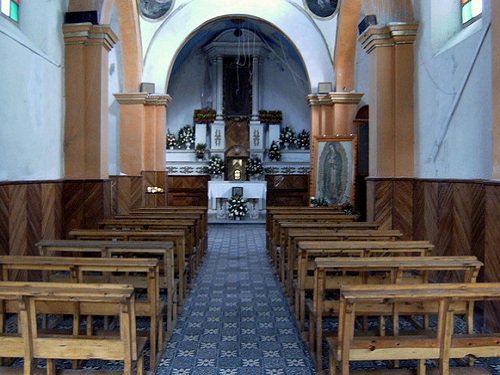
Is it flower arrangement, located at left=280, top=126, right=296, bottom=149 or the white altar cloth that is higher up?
flower arrangement, located at left=280, top=126, right=296, bottom=149

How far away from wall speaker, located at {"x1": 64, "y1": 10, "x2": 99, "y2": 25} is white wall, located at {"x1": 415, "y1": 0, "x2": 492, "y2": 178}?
4.97 m

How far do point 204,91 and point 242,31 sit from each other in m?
2.56

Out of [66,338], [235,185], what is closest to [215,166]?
[235,185]

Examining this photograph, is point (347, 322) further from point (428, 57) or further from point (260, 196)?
point (260, 196)

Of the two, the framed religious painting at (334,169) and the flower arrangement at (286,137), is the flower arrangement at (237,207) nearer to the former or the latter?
the framed religious painting at (334,169)

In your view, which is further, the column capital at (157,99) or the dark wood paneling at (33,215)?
the column capital at (157,99)

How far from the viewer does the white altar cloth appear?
15348 mm

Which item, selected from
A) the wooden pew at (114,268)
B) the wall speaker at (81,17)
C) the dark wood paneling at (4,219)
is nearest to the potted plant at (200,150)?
the wall speaker at (81,17)

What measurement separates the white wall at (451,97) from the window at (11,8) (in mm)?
5928

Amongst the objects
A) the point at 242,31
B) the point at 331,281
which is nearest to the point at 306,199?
the point at 242,31

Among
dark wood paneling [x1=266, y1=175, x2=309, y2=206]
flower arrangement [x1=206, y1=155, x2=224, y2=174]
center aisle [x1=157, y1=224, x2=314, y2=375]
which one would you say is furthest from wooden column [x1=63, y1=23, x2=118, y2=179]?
dark wood paneling [x1=266, y1=175, x2=309, y2=206]

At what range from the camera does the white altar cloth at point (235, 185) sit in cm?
1535

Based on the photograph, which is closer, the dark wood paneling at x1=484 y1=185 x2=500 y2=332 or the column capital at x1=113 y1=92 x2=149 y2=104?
the dark wood paneling at x1=484 y1=185 x2=500 y2=332

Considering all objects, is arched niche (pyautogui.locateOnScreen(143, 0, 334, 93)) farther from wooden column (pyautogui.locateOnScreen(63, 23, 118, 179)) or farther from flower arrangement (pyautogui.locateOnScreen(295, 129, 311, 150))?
wooden column (pyautogui.locateOnScreen(63, 23, 118, 179))
